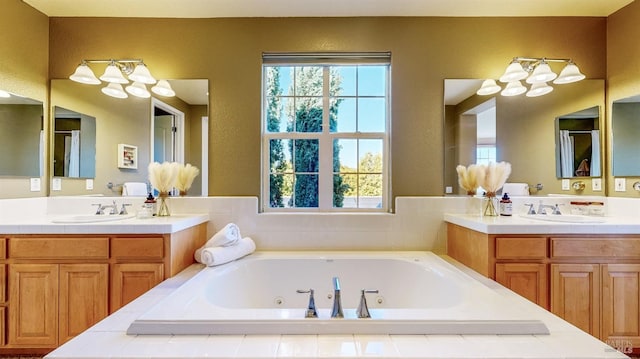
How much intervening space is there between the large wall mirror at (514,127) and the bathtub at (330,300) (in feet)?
2.81

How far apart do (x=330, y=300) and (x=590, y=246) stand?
65.6 inches

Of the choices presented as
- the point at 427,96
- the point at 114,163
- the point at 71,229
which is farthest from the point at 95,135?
the point at 427,96

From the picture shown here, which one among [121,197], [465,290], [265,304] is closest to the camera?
[465,290]

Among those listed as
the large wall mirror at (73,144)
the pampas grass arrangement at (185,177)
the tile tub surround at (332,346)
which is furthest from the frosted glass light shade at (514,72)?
the large wall mirror at (73,144)

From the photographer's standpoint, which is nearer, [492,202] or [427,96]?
[492,202]

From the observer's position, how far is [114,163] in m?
2.45

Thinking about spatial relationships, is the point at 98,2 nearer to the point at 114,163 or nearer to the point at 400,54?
the point at 114,163

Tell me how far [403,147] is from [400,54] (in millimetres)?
755

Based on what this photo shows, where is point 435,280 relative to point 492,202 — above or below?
below

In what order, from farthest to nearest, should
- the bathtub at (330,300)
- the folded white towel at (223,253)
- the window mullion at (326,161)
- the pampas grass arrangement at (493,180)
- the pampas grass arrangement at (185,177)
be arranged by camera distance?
the window mullion at (326,161), the pampas grass arrangement at (185,177), the pampas grass arrangement at (493,180), the folded white towel at (223,253), the bathtub at (330,300)

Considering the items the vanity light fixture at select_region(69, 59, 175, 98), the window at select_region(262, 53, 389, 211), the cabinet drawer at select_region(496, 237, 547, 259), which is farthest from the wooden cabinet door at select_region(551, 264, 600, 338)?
the vanity light fixture at select_region(69, 59, 175, 98)

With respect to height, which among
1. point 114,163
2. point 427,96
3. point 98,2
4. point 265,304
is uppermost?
point 98,2

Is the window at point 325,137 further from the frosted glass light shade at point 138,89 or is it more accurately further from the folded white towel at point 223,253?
the frosted glass light shade at point 138,89

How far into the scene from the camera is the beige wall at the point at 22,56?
2.14 m
